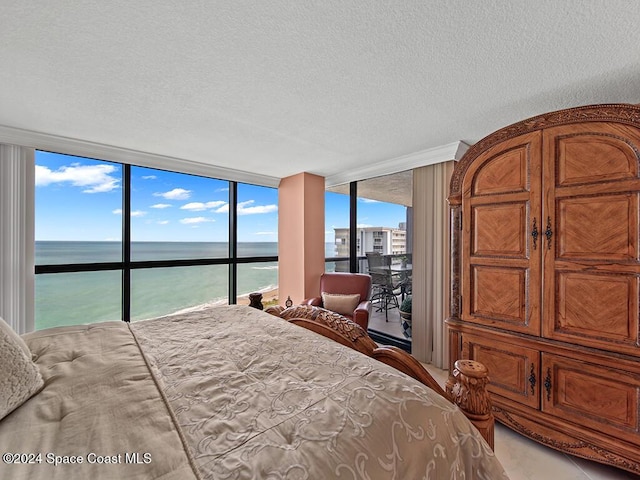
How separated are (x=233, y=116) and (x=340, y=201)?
2.39 metres

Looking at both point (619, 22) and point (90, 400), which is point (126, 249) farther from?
point (619, 22)

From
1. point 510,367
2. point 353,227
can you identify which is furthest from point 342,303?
point 510,367

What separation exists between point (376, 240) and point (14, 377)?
143 inches

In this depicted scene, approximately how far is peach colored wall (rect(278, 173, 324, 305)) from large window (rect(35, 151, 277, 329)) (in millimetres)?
434

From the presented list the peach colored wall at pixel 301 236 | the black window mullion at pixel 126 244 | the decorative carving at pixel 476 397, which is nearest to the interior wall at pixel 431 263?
the peach colored wall at pixel 301 236

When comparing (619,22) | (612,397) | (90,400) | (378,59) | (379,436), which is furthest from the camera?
(612,397)

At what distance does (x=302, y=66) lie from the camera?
5.24 ft

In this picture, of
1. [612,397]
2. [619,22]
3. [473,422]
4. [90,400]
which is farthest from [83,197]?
[612,397]

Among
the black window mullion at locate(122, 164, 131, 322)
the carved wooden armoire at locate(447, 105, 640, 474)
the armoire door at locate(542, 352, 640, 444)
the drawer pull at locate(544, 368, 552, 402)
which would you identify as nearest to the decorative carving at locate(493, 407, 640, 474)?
the carved wooden armoire at locate(447, 105, 640, 474)

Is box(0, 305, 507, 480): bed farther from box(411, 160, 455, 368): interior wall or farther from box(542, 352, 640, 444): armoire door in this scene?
box(411, 160, 455, 368): interior wall

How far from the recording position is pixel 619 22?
1259 mm

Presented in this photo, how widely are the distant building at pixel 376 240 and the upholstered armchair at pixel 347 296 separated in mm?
543

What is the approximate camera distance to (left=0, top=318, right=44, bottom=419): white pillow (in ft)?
2.94

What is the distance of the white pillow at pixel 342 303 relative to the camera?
341 centimetres
